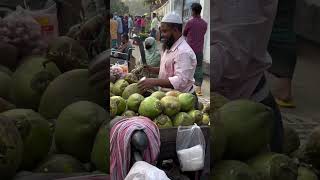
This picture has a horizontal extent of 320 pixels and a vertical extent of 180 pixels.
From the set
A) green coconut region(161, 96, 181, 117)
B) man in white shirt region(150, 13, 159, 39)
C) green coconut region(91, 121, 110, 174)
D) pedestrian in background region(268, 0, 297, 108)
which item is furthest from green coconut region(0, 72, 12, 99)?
green coconut region(161, 96, 181, 117)

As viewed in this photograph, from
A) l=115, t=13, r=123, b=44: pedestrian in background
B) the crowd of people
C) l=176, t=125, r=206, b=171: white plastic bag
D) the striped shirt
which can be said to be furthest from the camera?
the crowd of people

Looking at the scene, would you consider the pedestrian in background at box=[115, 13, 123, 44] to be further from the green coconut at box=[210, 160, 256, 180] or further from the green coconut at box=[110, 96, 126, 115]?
the green coconut at box=[210, 160, 256, 180]

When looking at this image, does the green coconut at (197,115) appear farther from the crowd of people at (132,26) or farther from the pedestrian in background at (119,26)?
the pedestrian in background at (119,26)

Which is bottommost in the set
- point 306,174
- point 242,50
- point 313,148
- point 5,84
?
point 306,174

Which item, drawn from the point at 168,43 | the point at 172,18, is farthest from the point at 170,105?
the point at 172,18

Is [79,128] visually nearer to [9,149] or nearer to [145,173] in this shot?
[9,149]

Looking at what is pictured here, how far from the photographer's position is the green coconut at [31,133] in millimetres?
1848

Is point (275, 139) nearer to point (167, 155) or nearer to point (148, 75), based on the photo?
point (167, 155)

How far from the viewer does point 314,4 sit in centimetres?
237

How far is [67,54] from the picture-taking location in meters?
1.92

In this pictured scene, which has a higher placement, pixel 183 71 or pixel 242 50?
pixel 242 50

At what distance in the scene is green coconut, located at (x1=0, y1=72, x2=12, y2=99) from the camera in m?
1.87

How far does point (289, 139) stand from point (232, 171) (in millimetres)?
447

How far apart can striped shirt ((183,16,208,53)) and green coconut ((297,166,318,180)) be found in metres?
0.92
